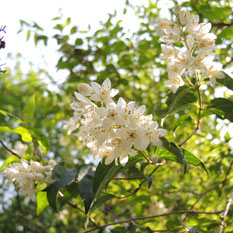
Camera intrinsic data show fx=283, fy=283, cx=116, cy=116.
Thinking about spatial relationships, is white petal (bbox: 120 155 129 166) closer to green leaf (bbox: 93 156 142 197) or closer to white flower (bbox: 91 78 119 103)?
green leaf (bbox: 93 156 142 197)

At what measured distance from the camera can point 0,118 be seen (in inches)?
77.1

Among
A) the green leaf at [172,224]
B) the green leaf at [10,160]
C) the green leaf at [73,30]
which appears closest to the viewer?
the green leaf at [172,224]

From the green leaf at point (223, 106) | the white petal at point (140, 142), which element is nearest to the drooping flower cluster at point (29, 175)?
the white petal at point (140, 142)

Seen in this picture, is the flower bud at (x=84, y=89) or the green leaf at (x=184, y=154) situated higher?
the flower bud at (x=84, y=89)

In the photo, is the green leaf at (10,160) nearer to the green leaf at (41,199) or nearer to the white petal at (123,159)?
the green leaf at (41,199)

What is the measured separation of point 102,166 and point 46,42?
179 centimetres

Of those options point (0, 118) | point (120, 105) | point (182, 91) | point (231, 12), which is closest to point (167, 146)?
point (120, 105)

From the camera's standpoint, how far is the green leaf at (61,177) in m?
1.27

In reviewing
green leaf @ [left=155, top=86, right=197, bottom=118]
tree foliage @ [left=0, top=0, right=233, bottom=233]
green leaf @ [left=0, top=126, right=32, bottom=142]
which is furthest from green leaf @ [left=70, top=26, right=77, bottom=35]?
green leaf @ [left=155, top=86, right=197, bottom=118]

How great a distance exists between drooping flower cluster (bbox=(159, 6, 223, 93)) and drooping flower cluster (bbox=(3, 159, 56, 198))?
0.78 meters

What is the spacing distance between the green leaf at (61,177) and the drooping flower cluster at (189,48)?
26.6 inches

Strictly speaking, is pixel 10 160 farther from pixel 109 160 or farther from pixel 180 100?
pixel 180 100

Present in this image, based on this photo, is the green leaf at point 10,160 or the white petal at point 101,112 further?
the green leaf at point 10,160

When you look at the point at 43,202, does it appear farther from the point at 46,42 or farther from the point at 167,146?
the point at 46,42
